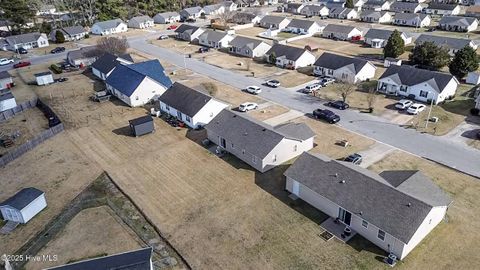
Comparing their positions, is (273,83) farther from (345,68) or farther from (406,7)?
(406,7)

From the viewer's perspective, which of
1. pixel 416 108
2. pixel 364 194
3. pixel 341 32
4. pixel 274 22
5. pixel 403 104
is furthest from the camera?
pixel 274 22

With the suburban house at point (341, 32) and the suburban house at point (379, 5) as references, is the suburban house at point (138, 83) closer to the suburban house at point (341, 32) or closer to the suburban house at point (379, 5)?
the suburban house at point (341, 32)

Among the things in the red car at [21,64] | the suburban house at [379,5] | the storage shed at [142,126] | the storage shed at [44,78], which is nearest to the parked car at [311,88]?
the storage shed at [142,126]

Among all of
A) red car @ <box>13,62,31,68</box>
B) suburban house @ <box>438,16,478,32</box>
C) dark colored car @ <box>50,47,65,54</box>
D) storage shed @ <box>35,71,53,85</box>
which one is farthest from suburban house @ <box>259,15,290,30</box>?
red car @ <box>13,62,31,68</box>

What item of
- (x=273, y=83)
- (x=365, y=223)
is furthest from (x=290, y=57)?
(x=365, y=223)

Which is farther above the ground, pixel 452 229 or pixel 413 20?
pixel 413 20

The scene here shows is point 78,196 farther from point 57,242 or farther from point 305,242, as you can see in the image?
point 305,242
